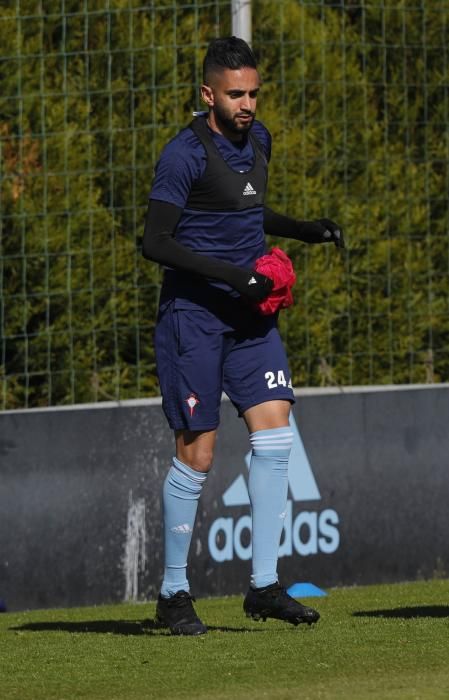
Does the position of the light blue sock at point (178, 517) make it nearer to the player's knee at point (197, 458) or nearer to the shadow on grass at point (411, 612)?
the player's knee at point (197, 458)

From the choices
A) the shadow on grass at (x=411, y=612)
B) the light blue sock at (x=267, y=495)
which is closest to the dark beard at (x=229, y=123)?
the light blue sock at (x=267, y=495)

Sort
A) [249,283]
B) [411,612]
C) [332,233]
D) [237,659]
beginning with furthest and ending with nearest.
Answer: [411,612]
[332,233]
[249,283]
[237,659]

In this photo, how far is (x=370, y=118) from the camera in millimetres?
10789

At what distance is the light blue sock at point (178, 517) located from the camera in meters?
5.90

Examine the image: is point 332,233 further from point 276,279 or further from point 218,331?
point 218,331

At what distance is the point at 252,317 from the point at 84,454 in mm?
2272

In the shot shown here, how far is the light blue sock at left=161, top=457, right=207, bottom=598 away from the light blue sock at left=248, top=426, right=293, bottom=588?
21cm

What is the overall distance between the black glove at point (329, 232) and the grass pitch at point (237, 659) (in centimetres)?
133

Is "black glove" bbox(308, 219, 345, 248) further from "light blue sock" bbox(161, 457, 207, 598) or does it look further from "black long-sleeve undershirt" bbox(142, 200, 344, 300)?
"light blue sock" bbox(161, 457, 207, 598)

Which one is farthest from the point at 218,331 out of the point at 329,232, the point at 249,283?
the point at 329,232

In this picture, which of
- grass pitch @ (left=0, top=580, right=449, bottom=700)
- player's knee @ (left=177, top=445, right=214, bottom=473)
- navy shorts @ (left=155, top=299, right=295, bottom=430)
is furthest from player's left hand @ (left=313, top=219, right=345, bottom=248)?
grass pitch @ (left=0, top=580, right=449, bottom=700)

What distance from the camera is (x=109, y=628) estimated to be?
6312mm

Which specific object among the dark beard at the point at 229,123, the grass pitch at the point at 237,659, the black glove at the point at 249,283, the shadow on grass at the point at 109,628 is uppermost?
the dark beard at the point at 229,123

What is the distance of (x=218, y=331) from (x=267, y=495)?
1.89 ft
